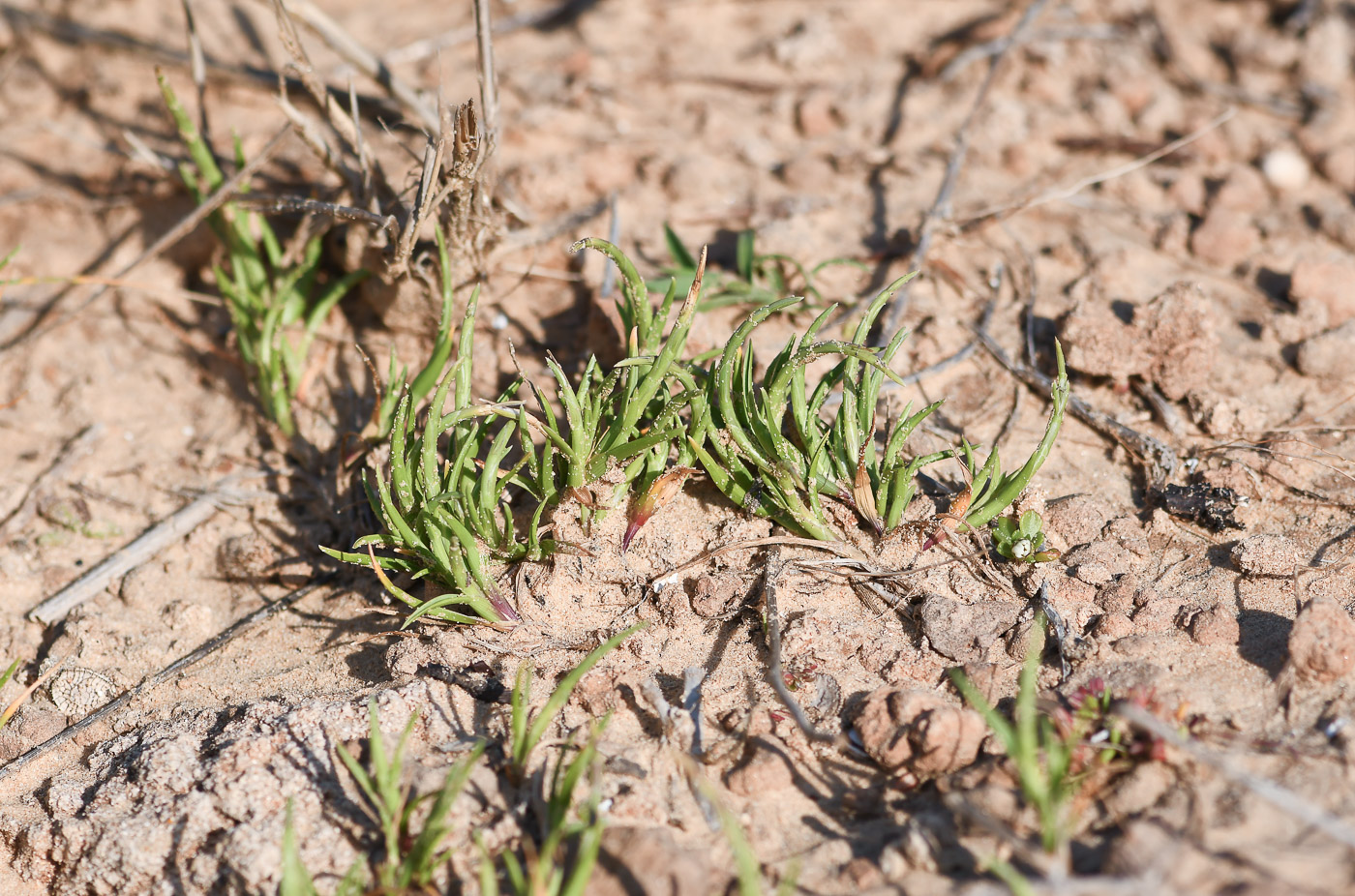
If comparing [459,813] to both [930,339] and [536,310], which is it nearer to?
[536,310]

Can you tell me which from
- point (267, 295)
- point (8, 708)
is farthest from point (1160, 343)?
point (8, 708)

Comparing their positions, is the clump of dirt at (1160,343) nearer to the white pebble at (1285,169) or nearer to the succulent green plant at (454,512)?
the white pebble at (1285,169)

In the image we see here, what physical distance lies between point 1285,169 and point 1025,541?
190cm

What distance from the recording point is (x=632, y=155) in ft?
10.5

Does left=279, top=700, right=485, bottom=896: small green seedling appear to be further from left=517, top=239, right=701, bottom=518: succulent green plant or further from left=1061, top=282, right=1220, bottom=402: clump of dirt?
left=1061, top=282, right=1220, bottom=402: clump of dirt

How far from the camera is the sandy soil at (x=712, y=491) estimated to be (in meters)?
1.79

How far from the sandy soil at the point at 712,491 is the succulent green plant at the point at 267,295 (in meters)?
0.11

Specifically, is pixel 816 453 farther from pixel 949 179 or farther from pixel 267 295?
pixel 267 295

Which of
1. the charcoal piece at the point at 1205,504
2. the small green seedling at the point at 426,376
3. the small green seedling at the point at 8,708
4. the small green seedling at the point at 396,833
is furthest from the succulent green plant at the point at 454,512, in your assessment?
the charcoal piece at the point at 1205,504

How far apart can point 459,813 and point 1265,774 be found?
1417 millimetres

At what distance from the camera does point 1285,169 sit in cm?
312

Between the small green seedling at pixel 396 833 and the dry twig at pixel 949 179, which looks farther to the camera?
the dry twig at pixel 949 179

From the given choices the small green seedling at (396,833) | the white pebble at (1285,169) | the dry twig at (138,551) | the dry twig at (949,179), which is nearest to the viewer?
the small green seedling at (396,833)

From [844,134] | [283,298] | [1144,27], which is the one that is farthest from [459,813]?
[1144,27]
